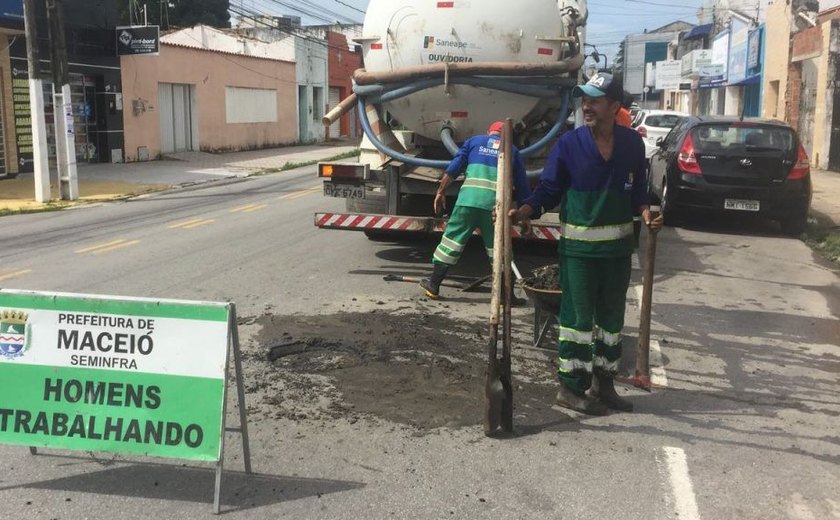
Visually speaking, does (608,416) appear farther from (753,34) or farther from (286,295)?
(753,34)

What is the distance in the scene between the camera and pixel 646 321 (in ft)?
16.9

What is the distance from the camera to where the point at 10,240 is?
11.6 m

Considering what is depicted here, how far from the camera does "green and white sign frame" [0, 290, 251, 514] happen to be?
3.77 meters

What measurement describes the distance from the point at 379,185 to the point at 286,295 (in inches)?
66.4

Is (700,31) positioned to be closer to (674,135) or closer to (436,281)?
(674,135)

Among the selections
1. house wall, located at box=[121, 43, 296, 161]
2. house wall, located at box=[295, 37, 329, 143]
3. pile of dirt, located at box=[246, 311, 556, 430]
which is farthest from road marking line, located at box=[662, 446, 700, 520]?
house wall, located at box=[295, 37, 329, 143]

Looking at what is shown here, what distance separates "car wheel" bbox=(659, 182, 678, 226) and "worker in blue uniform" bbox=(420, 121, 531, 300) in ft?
18.5

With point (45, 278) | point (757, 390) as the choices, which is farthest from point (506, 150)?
point (45, 278)

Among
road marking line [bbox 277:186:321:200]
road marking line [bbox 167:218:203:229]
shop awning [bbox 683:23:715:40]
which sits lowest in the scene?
road marking line [bbox 167:218:203:229]

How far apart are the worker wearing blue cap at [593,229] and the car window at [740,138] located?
7.51m

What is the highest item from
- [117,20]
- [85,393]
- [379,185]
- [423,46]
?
[117,20]

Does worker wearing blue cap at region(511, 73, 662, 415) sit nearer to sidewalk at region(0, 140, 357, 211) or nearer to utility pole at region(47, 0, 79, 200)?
sidewalk at region(0, 140, 357, 211)

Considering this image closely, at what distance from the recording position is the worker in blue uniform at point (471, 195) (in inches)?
283

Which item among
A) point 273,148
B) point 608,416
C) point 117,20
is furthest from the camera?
point 273,148
